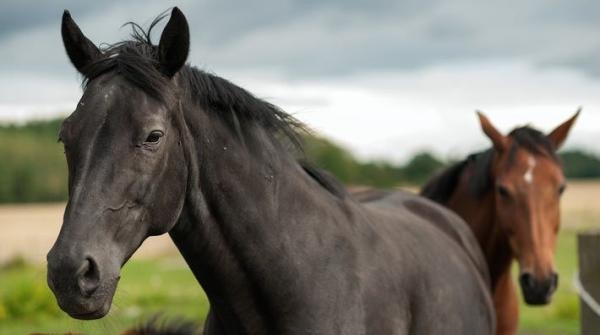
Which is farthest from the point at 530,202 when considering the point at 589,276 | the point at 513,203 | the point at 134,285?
the point at 134,285

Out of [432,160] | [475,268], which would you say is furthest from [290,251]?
[432,160]

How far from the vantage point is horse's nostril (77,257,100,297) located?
2.91 metres

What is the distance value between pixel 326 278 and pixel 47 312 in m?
8.94

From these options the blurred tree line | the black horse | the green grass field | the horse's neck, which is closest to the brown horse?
the black horse

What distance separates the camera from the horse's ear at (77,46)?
3.37 meters

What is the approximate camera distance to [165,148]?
319 centimetres

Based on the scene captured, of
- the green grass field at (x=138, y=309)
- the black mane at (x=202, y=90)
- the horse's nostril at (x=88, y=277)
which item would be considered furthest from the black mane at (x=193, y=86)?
the green grass field at (x=138, y=309)

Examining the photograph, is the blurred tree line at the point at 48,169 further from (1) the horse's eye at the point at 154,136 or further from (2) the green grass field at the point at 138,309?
(1) the horse's eye at the point at 154,136

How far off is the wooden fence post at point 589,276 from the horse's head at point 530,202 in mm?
566

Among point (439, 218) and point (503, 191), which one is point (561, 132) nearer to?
point (503, 191)

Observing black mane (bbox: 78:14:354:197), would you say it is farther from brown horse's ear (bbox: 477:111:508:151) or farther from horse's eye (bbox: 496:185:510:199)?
brown horse's ear (bbox: 477:111:508:151)

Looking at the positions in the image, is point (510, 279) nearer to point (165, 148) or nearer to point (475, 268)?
point (475, 268)

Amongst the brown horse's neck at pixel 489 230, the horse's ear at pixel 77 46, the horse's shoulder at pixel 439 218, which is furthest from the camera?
the brown horse's neck at pixel 489 230

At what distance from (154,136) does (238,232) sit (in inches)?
21.6
